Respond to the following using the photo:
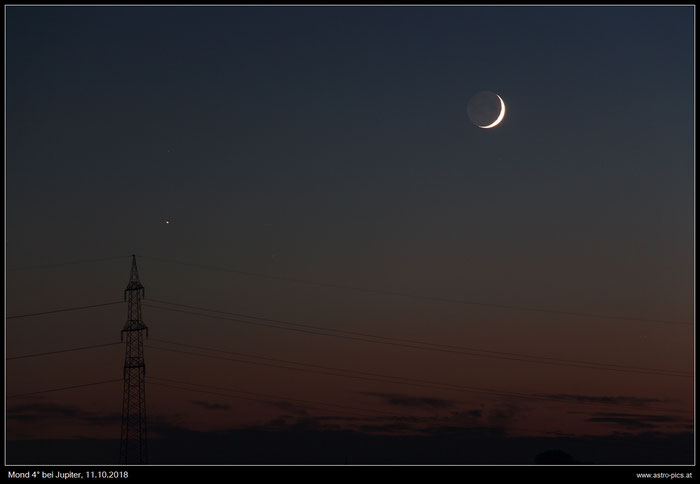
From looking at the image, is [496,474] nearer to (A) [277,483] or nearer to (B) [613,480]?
(B) [613,480]

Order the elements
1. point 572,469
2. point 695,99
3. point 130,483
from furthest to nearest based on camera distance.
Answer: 1. point 572,469
2. point 695,99
3. point 130,483

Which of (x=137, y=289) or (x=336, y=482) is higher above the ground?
(x=137, y=289)

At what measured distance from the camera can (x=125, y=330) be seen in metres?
96.6

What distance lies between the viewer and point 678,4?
2254 inches

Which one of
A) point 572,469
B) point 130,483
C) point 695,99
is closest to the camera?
point 130,483

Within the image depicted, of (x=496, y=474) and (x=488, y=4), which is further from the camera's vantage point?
(x=496, y=474)

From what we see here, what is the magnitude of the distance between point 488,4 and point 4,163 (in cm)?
3422

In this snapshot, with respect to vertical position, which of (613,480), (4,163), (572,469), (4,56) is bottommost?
(613,480)

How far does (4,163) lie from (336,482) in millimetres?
32427

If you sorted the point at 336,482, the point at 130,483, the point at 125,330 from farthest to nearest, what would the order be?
1. the point at 125,330
2. the point at 336,482
3. the point at 130,483

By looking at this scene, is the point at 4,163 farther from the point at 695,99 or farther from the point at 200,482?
the point at 695,99

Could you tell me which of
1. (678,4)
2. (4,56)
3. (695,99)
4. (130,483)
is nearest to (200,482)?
(130,483)

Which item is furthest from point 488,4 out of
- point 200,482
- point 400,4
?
point 200,482

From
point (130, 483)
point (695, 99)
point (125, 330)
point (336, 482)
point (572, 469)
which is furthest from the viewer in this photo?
point (125, 330)
